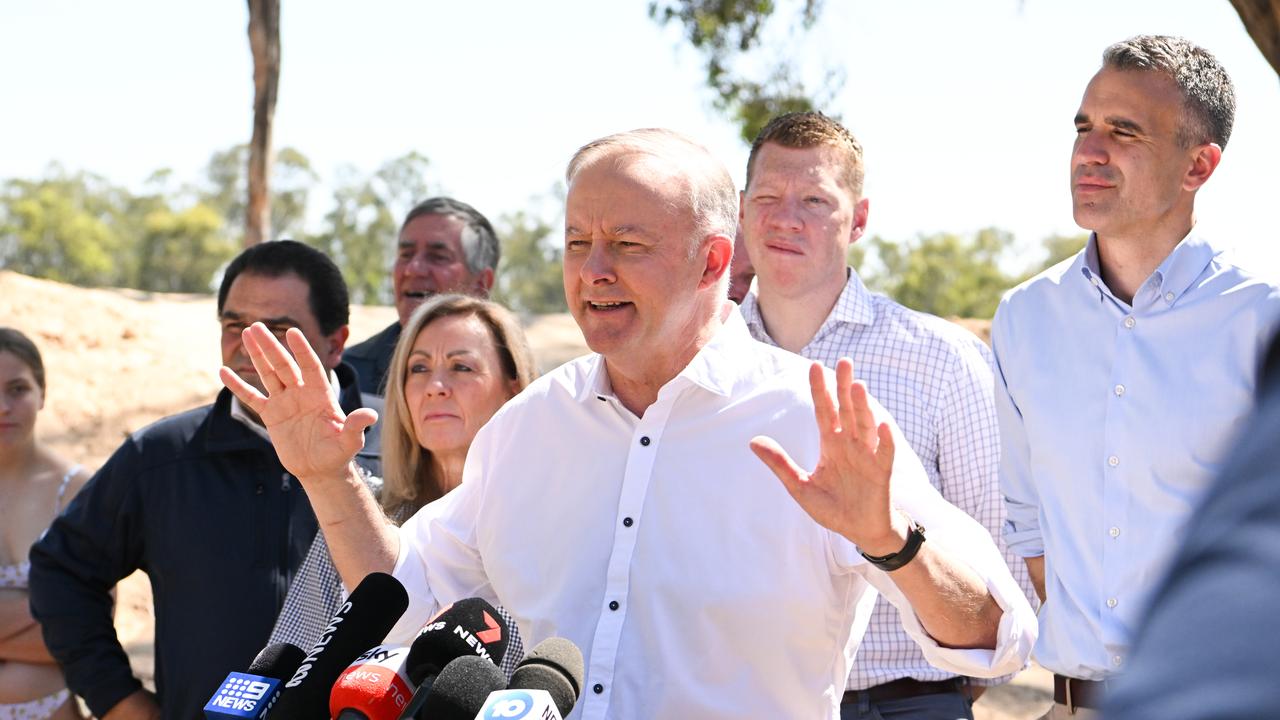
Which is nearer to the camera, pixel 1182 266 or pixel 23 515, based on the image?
pixel 1182 266

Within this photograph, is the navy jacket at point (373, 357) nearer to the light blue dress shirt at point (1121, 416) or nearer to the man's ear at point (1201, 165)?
the light blue dress shirt at point (1121, 416)

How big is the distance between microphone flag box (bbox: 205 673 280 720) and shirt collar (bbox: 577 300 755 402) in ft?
3.39

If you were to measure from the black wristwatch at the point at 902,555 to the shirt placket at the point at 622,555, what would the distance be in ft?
1.89

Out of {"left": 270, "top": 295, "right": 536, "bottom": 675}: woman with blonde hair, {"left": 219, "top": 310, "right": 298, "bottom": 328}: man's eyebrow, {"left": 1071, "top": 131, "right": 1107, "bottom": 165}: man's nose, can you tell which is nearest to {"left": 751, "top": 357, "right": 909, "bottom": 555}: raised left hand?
{"left": 1071, "top": 131, "right": 1107, "bottom": 165}: man's nose

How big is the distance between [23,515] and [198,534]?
1.81 meters

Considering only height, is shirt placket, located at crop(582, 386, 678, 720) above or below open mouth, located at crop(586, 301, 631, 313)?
below

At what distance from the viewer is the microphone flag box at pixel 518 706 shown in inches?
73.2

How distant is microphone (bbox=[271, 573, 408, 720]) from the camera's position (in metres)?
2.17

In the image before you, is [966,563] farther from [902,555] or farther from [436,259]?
[436,259]

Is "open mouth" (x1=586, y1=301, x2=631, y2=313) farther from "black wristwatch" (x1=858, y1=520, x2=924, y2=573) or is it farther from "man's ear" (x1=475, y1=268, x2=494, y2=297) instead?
"man's ear" (x1=475, y1=268, x2=494, y2=297)

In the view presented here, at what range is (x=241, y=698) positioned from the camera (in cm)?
221

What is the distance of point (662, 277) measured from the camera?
290 centimetres

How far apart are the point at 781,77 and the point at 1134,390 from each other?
13620mm

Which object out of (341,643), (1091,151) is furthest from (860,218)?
(341,643)
